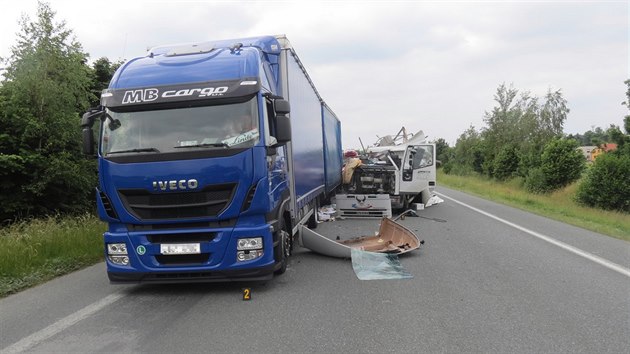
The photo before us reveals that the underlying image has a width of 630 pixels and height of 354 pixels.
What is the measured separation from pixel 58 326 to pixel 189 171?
1972 millimetres

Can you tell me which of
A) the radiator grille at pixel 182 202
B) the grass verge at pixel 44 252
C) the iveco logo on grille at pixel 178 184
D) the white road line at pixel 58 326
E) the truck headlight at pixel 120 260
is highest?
the iveco logo on grille at pixel 178 184

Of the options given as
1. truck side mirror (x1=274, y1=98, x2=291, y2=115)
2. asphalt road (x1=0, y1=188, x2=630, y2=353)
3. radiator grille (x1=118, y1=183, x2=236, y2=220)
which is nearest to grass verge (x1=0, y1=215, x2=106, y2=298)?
asphalt road (x1=0, y1=188, x2=630, y2=353)

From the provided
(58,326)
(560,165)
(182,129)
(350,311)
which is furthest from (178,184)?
(560,165)

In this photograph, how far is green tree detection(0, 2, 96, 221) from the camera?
11.2 m

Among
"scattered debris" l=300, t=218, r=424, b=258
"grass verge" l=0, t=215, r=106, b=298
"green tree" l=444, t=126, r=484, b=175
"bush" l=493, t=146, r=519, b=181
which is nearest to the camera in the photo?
"grass verge" l=0, t=215, r=106, b=298

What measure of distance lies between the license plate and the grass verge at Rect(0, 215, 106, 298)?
226 cm

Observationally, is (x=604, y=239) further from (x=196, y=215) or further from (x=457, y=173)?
(x=457, y=173)

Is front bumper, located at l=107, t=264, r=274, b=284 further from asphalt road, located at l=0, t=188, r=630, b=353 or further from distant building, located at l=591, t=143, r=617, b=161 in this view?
distant building, located at l=591, t=143, r=617, b=161

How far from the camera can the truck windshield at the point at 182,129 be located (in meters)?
5.36

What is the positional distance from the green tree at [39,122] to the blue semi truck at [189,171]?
6.63 meters

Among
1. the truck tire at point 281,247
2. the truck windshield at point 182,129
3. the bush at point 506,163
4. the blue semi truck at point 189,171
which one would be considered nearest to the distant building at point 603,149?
the bush at point 506,163

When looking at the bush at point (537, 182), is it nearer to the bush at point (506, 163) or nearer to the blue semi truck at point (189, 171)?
the bush at point (506, 163)

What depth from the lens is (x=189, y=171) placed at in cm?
519

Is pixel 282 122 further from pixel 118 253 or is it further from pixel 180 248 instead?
pixel 118 253
